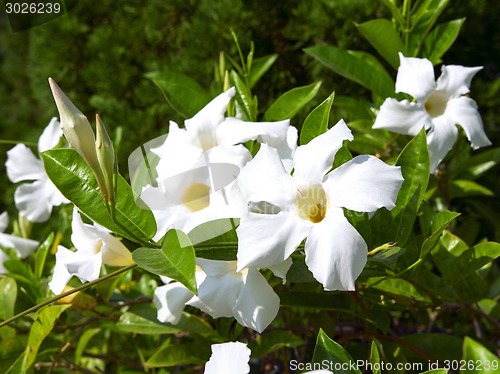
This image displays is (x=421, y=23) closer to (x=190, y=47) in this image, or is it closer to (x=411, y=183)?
(x=411, y=183)

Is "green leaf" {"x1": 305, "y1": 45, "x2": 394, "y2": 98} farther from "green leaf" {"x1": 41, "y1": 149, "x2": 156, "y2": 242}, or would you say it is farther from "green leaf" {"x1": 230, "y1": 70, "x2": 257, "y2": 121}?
"green leaf" {"x1": 41, "y1": 149, "x2": 156, "y2": 242}

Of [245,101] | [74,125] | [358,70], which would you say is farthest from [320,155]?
[358,70]

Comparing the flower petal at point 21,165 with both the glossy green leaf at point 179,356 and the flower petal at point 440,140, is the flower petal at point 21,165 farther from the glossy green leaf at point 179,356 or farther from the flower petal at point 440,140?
the flower petal at point 440,140

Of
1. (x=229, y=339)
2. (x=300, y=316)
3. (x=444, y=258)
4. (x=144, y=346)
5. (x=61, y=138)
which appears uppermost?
(x=61, y=138)

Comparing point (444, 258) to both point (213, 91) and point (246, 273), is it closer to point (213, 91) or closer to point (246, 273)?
point (246, 273)

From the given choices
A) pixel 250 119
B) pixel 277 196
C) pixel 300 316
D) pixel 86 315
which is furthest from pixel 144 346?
pixel 277 196
